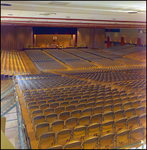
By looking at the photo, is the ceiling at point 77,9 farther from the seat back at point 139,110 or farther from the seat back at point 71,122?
the seat back at point 71,122

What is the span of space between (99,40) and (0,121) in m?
40.2

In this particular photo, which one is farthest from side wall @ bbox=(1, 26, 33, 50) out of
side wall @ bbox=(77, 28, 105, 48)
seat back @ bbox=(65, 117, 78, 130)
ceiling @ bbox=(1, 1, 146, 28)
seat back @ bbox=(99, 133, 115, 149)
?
seat back @ bbox=(99, 133, 115, 149)

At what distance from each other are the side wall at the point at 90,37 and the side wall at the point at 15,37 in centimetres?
1132

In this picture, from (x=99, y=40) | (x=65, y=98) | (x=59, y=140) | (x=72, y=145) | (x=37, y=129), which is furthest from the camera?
(x=99, y=40)

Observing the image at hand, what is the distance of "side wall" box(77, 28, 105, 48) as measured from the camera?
4309 centimetres

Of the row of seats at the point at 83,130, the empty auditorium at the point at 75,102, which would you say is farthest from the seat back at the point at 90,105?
the row of seats at the point at 83,130

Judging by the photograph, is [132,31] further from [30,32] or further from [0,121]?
[0,121]

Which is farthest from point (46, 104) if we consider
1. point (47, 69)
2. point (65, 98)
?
point (47, 69)

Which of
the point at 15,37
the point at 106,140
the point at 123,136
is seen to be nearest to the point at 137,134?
the point at 123,136

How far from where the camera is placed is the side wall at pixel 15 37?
120 feet

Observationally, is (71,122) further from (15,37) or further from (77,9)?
(15,37)

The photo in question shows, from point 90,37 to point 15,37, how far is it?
55.9 feet

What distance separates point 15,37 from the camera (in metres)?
38.3

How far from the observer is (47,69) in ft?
67.9
